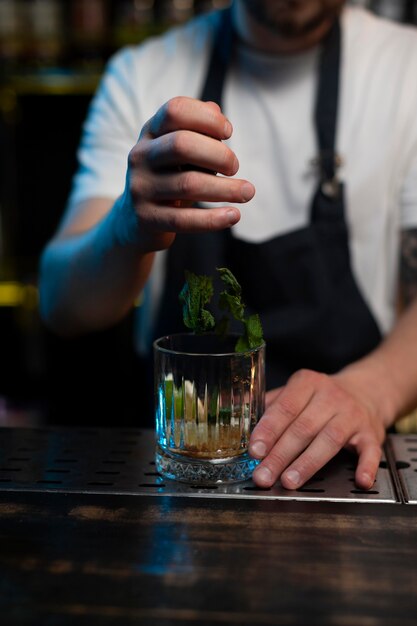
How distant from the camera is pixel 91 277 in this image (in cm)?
141

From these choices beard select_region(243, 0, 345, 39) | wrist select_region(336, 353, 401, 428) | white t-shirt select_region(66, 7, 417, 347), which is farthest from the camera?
white t-shirt select_region(66, 7, 417, 347)

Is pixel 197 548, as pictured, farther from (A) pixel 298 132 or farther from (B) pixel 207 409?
(A) pixel 298 132

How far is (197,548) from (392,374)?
0.60 m

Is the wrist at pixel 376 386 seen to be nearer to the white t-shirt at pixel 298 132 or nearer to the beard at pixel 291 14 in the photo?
the white t-shirt at pixel 298 132

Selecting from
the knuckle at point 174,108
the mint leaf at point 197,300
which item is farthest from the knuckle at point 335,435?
the knuckle at point 174,108

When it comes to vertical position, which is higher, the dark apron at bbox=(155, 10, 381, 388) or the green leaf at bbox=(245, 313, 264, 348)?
the green leaf at bbox=(245, 313, 264, 348)

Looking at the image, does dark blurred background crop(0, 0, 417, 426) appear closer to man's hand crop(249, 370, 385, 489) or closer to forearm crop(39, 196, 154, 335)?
forearm crop(39, 196, 154, 335)

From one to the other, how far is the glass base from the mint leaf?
158 mm

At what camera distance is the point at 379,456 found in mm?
1054

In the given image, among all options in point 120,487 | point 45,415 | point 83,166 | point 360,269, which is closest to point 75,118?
point 45,415

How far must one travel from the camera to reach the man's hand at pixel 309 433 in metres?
0.99

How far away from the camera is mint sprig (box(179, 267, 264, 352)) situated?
95cm

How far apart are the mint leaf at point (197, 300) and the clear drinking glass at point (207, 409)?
0.13 feet

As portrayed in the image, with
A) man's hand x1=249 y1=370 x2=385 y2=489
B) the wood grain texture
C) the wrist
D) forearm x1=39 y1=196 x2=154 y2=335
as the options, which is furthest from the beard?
the wood grain texture
